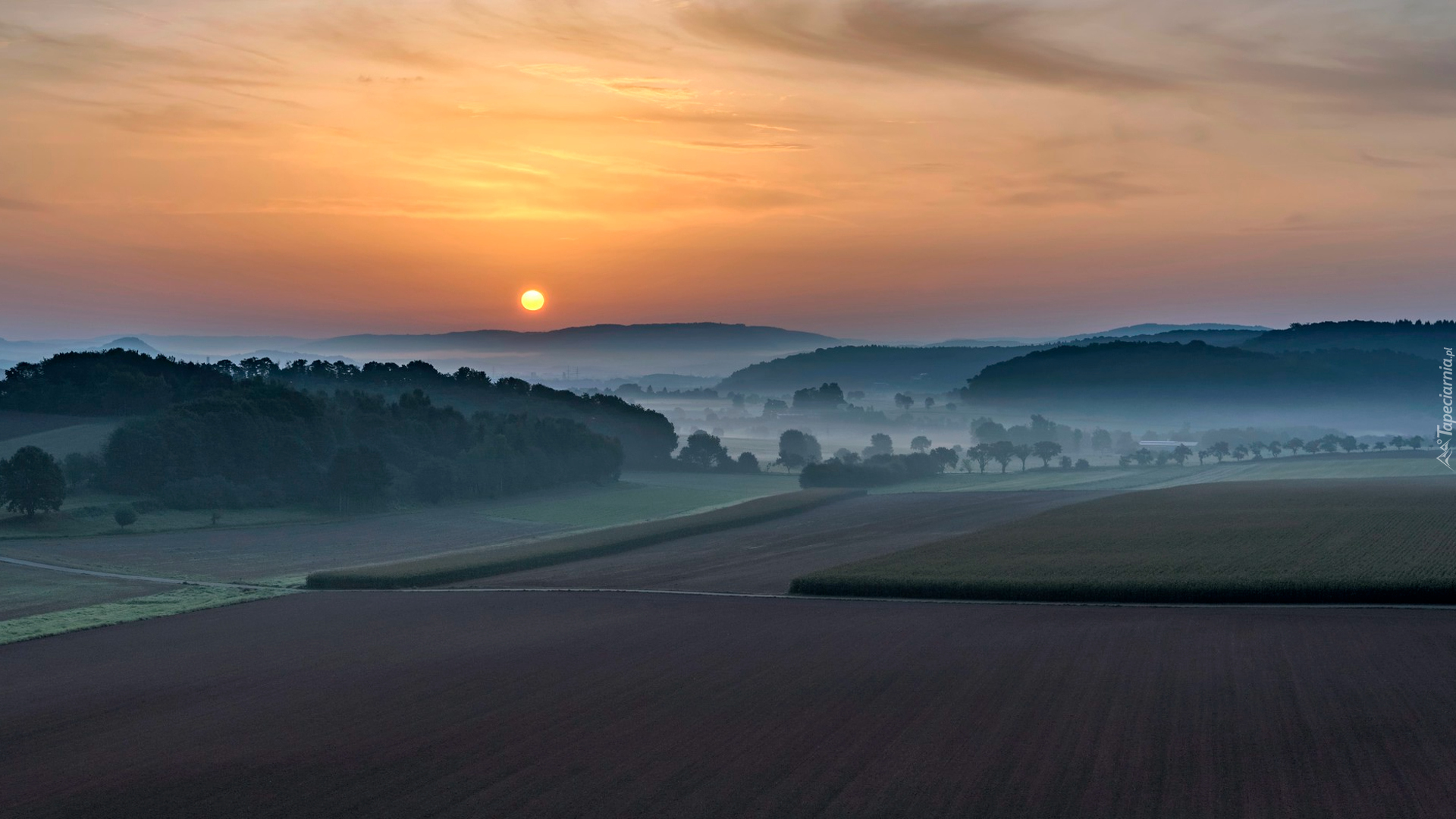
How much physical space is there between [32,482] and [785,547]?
52448mm

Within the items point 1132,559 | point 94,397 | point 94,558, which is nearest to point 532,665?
point 1132,559

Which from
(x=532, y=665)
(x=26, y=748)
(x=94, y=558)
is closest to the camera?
(x=26, y=748)

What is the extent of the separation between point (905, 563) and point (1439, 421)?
403 feet

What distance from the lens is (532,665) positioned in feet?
93.6

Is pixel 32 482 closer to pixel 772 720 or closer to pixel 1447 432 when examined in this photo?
pixel 772 720

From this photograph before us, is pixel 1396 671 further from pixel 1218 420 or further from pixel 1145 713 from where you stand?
pixel 1218 420

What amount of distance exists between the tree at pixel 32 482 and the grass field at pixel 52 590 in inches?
661

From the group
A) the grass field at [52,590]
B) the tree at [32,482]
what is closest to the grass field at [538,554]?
the grass field at [52,590]

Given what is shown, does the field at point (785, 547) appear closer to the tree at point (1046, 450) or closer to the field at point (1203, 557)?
the field at point (1203, 557)

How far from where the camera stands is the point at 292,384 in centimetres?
12950

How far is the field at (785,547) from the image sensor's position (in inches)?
1893

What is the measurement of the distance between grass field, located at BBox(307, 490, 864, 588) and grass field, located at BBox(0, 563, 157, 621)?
8575 mm

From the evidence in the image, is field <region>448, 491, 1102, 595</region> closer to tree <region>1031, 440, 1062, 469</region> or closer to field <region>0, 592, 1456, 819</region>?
field <region>0, 592, 1456, 819</region>

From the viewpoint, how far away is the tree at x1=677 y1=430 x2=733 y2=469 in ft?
456
